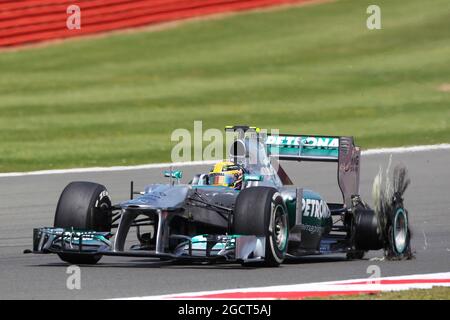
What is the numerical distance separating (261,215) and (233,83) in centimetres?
1737

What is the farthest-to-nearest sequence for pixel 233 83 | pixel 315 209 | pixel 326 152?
pixel 233 83, pixel 326 152, pixel 315 209

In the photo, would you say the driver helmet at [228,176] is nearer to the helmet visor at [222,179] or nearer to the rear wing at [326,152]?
the helmet visor at [222,179]

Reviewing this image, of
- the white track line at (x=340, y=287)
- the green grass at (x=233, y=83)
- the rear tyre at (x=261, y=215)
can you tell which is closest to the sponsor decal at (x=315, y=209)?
the rear tyre at (x=261, y=215)

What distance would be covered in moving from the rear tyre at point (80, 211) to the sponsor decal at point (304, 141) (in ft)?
7.71

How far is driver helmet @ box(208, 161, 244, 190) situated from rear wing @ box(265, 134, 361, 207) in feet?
2.22

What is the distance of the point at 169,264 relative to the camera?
1251 centimetres

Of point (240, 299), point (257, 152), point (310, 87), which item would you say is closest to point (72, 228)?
point (257, 152)

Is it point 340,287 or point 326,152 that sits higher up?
point 326,152

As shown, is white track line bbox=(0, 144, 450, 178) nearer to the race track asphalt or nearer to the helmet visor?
the race track asphalt

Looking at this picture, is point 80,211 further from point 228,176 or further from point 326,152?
point 326,152

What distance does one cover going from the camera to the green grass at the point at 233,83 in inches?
944

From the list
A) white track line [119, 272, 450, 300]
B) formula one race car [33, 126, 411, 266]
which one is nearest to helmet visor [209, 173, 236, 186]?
formula one race car [33, 126, 411, 266]

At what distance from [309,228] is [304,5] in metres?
22.2

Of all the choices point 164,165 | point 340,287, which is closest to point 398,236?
point 340,287
